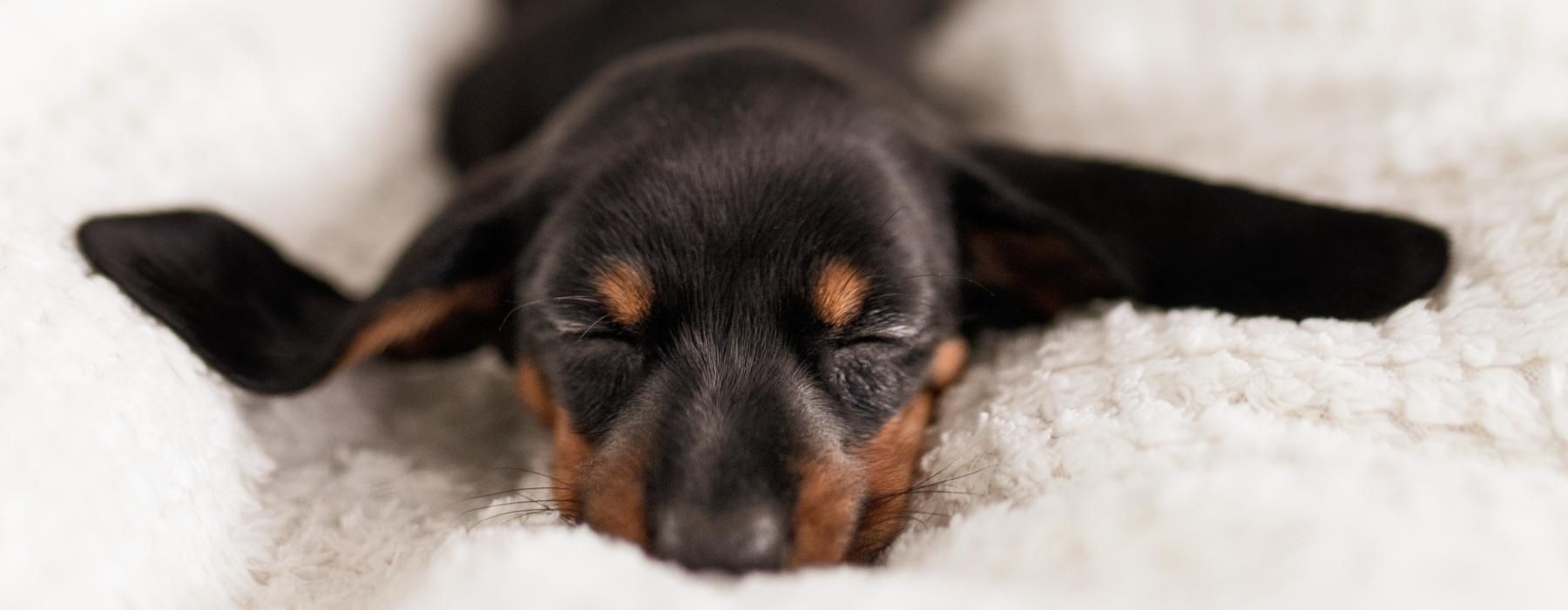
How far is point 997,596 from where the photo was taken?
1.00m

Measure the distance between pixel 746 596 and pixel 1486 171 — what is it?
4.41ft

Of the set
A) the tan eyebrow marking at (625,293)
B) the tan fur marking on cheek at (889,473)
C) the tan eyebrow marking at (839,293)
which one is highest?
the tan eyebrow marking at (839,293)

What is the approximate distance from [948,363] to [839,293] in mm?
267

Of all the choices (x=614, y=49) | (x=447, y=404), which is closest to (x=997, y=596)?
(x=447, y=404)

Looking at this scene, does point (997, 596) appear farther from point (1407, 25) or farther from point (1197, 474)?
point (1407, 25)

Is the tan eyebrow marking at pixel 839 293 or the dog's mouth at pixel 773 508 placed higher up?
the tan eyebrow marking at pixel 839 293

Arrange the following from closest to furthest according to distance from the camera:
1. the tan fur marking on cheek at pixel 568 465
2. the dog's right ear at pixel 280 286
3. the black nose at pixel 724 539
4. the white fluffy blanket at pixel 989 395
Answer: the white fluffy blanket at pixel 989 395, the black nose at pixel 724 539, the tan fur marking on cheek at pixel 568 465, the dog's right ear at pixel 280 286

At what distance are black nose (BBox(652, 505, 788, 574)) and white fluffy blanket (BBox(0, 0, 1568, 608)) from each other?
90mm

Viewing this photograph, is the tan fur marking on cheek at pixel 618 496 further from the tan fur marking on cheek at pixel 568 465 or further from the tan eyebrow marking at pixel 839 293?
the tan eyebrow marking at pixel 839 293

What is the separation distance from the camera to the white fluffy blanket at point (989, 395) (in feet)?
3.40

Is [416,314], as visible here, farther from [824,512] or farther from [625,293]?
[824,512]

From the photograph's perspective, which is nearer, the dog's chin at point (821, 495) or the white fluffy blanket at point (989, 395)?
the white fluffy blanket at point (989, 395)

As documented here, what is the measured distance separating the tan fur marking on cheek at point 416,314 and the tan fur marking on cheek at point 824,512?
2.29 feet

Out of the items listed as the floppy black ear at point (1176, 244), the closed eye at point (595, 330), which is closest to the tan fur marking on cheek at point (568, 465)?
the closed eye at point (595, 330)
